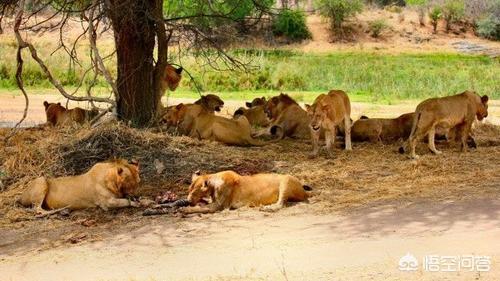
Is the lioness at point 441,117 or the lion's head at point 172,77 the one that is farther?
the lion's head at point 172,77

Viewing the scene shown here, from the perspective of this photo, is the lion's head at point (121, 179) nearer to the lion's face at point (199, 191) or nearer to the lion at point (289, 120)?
the lion's face at point (199, 191)

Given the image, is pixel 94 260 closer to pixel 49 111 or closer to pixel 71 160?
pixel 71 160

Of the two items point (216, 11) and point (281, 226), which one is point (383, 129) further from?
point (281, 226)

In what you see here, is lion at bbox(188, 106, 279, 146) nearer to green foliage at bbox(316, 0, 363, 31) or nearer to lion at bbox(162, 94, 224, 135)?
lion at bbox(162, 94, 224, 135)

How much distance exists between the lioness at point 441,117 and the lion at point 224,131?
2821mm

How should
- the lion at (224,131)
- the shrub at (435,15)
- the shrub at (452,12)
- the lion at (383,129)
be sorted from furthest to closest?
the shrub at (452,12)
the shrub at (435,15)
the lion at (383,129)
the lion at (224,131)

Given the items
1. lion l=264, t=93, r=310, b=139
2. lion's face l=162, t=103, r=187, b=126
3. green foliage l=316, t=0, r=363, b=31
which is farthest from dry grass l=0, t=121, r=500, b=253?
green foliage l=316, t=0, r=363, b=31

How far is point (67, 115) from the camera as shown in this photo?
15.9 meters

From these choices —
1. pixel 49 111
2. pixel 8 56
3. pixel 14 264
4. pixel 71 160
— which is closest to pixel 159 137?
pixel 71 160

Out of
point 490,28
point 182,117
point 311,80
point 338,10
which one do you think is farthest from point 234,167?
point 490,28

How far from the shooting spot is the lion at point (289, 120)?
1602 cm

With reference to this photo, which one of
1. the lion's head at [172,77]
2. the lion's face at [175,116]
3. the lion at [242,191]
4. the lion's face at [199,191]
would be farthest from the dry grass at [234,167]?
the lion's head at [172,77]

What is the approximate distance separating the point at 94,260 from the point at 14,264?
2.83 ft

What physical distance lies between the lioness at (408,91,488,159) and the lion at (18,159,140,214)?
15.2ft
